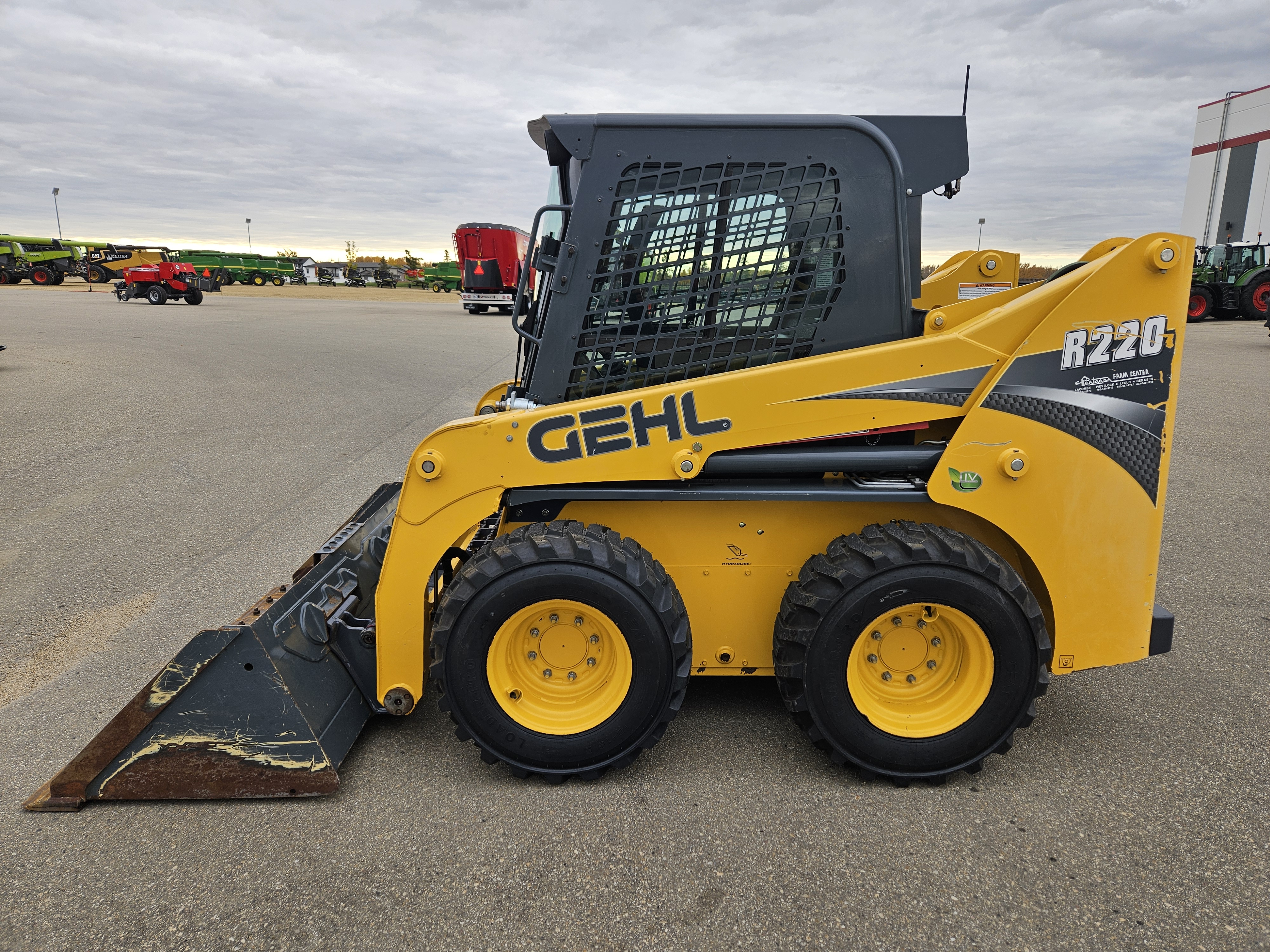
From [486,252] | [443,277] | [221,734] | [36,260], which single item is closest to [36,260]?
[36,260]

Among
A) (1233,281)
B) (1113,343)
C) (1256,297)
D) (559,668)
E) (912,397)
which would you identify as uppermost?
(1233,281)

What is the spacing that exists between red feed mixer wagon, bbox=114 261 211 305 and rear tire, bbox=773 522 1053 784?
110 ft

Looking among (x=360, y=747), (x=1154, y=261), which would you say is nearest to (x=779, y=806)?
(x=360, y=747)

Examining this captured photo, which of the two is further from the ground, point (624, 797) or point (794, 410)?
point (794, 410)

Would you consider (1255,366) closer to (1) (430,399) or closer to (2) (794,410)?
(1) (430,399)

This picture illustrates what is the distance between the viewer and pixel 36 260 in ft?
138

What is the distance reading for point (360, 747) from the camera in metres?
3.21

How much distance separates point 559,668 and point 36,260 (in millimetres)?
51540

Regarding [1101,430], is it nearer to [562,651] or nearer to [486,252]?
Answer: [562,651]

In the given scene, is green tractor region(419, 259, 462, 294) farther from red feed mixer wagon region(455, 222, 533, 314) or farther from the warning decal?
the warning decal

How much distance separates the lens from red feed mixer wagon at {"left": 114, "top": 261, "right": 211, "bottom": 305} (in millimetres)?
30297

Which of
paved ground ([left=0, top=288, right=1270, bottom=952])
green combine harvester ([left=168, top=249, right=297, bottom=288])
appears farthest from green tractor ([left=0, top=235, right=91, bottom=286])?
paved ground ([left=0, top=288, right=1270, bottom=952])

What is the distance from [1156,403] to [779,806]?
1.99 m

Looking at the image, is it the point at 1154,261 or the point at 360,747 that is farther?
the point at 360,747
